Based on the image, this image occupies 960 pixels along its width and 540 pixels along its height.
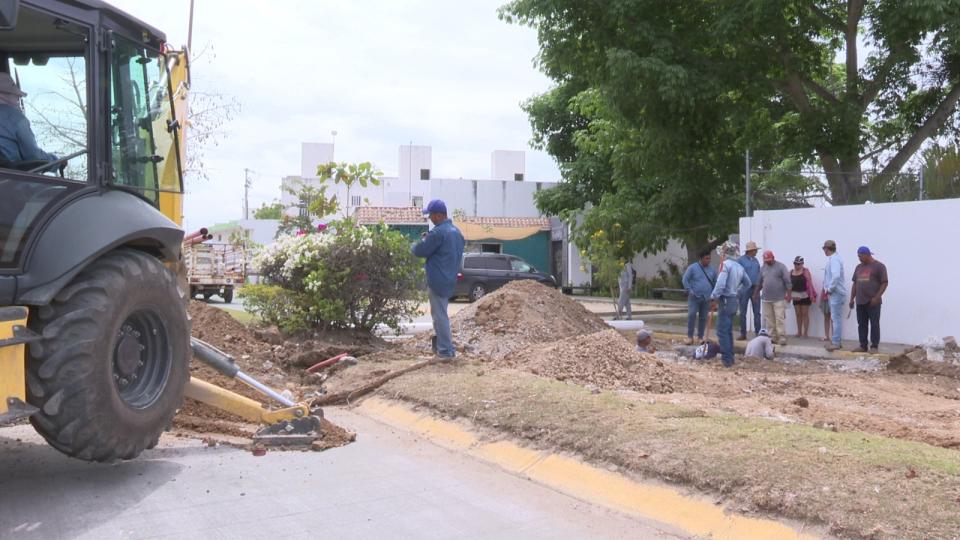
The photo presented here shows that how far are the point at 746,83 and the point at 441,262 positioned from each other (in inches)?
385

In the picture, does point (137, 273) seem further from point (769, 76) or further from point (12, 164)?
point (769, 76)

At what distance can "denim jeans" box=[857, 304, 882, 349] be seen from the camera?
43.7 feet

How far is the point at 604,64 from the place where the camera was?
1819 centimetres

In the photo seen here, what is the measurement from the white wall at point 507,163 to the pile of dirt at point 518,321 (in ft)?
143

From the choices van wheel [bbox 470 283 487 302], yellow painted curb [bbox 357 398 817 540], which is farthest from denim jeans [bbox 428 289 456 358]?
van wheel [bbox 470 283 487 302]

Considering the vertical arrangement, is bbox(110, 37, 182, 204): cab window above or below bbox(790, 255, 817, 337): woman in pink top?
above

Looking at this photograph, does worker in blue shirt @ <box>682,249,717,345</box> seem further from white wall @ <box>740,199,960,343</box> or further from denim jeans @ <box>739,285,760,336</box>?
white wall @ <box>740,199,960,343</box>

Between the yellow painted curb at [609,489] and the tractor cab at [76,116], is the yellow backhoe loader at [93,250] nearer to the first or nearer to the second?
the tractor cab at [76,116]

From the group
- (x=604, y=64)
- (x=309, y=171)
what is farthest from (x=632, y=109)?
(x=309, y=171)

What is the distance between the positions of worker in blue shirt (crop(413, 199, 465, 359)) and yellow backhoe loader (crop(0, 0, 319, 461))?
11.9 ft

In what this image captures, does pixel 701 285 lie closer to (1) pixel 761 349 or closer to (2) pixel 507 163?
(1) pixel 761 349

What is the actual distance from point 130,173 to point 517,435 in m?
3.48

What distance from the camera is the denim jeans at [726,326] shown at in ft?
38.9

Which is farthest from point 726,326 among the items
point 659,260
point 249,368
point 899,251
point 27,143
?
point 659,260
